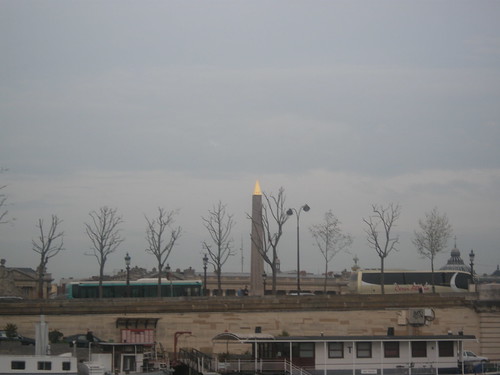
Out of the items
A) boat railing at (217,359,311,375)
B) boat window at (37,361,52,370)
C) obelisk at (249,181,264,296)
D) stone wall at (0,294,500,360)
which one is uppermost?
obelisk at (249,181,264,296)

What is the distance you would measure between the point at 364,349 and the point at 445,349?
4597 mm

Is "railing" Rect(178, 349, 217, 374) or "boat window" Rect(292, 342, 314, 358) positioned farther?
"boat window" Rect(292, 342, 314, 358)

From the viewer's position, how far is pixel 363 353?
1988 inches

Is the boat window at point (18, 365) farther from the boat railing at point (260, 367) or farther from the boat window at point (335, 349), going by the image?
the boat window at point (335, 349)

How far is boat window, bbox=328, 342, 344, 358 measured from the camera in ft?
164

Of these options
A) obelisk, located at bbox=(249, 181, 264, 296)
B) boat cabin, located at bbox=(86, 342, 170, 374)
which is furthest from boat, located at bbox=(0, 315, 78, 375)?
obelisk, located at bbox=(249, 181, 264, 296)

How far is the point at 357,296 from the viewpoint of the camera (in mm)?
62969

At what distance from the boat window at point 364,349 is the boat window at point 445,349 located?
3976 millimetres

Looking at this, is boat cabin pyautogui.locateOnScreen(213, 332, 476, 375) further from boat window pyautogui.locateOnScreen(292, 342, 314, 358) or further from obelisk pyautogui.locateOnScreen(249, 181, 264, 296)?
obelisk pyautogui.locateOnScreen(249, 181, 264, 296)

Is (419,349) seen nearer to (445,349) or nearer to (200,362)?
(445,349)

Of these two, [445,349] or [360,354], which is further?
[445,349]

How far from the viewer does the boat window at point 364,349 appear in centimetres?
5041

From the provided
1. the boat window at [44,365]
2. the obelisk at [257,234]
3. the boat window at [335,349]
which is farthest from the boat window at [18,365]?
the obelisk at [257,234]

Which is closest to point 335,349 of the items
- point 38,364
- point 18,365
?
point 38,364
